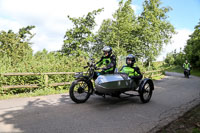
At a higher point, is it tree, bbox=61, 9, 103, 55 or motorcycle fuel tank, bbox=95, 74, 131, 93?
tree, bbox=61, 9, 103, 55

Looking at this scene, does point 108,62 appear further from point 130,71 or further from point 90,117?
point 90,117

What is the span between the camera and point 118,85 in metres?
5.44

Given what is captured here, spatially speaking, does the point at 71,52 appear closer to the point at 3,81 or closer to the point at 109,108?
the point at 3,81

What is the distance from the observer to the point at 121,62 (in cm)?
1520

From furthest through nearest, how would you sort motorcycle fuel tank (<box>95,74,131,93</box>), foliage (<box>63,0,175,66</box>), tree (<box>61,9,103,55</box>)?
tree (<box>61,9,103,55</box>)
foliage (<box>63,0,175,66</box>)
motorcycle fuel tank (<box>95,74,131,93</box>)

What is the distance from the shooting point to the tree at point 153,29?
25.0m

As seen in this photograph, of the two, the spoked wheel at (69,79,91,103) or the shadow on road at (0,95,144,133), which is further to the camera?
the spoked wheel at (69,79,91,103)

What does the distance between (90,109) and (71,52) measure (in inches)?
892

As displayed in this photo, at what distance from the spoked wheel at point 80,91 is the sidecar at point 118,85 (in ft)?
1.49

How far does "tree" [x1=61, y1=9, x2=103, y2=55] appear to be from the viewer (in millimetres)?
27938

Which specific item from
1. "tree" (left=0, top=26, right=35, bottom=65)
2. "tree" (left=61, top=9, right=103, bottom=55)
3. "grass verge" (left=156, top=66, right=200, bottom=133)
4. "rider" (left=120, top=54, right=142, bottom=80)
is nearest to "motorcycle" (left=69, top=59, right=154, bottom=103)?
"rider" (left=120, top=54, right=142, bottom=80)

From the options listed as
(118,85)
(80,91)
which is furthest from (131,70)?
(80,91)

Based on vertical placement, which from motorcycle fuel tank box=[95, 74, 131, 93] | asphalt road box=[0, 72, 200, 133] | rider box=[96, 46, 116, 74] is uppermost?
rider box=[96, 46, 116, 74]

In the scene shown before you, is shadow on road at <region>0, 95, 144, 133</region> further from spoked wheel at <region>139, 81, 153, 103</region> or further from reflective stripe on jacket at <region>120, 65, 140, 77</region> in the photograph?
reflective stripe on jacket at <region>120, 65, 140, 77</region>
